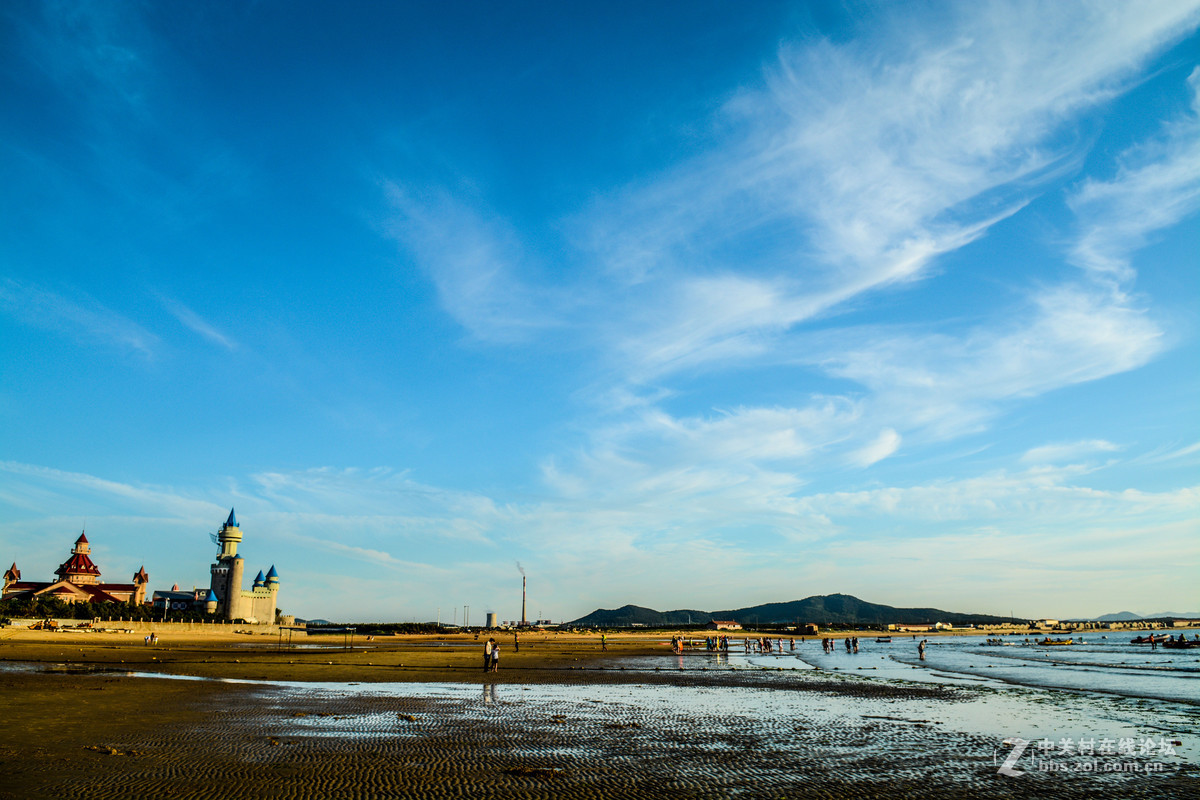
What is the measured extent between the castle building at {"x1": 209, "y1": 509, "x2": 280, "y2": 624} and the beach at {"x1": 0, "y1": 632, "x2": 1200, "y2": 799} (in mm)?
123323

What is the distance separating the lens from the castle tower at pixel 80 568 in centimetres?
14075

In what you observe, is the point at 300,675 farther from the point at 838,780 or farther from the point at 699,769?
the point at 838,780

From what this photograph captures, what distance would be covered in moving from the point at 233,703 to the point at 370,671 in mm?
16643

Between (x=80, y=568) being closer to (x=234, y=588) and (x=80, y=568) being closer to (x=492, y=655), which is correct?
(x=234, y=588)

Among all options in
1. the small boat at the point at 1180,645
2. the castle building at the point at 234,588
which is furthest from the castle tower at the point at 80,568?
the small boat at the point at 1180,645

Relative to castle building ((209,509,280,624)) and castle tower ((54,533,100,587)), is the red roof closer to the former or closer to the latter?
castle tower ((54,533,100,587))

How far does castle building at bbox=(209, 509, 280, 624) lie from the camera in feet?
472

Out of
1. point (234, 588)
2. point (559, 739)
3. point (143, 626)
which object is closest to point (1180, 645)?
point (559, 739)

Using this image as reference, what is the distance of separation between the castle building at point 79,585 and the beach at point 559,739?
4627 inches

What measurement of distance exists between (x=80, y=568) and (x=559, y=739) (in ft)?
541

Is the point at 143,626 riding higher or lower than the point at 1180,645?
higher

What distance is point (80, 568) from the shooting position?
142000 millimetres

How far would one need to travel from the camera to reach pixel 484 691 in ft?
99.1

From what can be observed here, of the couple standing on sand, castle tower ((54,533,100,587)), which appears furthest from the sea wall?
the couple standing on sand
